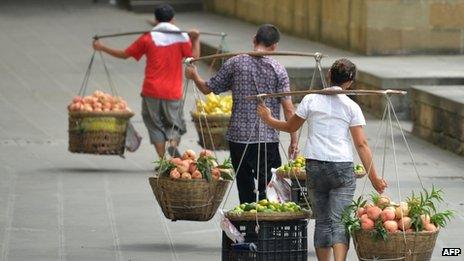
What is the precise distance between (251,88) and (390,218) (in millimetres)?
2524

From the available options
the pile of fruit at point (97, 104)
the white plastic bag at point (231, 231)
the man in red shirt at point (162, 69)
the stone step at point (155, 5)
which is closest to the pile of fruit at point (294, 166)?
the white plastic bag at point (231, 231)

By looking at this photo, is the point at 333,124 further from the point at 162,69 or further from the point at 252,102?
the point at 162,69

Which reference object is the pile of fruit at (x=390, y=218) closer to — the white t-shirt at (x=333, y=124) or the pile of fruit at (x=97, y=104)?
the white t-shirt at (x=333, y=124)

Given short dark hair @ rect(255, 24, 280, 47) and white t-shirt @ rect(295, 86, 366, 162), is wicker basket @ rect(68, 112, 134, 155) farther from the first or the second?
white t-shirt @ rect(295, 86, 366, 162)

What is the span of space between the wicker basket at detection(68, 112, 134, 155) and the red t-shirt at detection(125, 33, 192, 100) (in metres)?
0.50

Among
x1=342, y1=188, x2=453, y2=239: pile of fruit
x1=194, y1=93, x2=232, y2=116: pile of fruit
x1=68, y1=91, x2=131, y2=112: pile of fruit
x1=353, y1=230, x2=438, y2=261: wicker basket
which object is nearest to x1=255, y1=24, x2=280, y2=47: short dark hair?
x1=342, y1=188, x2=453, y2=239: pile of fruit

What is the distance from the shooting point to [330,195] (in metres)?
9.84

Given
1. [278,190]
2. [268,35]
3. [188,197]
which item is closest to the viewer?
[278,190]

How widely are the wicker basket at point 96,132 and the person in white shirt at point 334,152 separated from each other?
19.9ft

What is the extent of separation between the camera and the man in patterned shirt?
1146cm

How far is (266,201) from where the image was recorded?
10016 mm

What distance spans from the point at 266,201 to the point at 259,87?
5.56ft

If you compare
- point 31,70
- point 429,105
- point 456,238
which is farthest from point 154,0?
point 456,238

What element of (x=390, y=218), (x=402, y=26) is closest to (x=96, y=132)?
(x=390, y=218)
